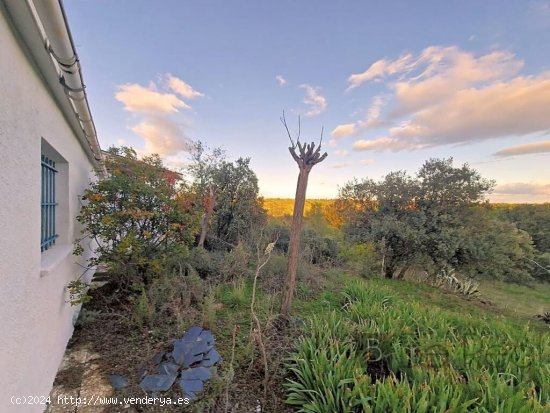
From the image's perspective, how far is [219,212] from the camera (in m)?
9.40

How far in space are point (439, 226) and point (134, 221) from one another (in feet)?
30.0

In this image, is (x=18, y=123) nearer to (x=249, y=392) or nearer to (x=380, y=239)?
(x=249, y=392)

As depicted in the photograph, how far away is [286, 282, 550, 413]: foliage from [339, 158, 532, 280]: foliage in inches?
199

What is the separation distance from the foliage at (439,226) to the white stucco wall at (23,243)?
8.83 m

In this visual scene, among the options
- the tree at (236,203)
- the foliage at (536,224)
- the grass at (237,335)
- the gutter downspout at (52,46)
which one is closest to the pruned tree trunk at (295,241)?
the grass at (237,335)

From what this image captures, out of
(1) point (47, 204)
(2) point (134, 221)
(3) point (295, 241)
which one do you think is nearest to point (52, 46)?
(1) point (47, 204)

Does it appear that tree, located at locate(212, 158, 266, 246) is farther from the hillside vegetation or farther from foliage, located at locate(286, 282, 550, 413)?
foliage, located at locate(286, 282, 550, 413)

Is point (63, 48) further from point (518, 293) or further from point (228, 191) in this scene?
point (518, 293)

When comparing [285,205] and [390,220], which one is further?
[285,205]

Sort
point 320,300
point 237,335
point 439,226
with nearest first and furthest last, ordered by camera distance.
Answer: point 237,335 < point 320,300 < point 439,226

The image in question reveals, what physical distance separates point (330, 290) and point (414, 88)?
6.52 m

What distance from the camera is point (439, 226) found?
342 inches

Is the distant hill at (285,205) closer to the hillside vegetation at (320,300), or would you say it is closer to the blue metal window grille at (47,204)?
the hillside vegetation at (320,300)

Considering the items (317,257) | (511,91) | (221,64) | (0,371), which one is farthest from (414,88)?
(0,371)
